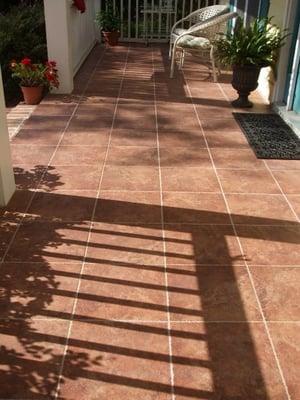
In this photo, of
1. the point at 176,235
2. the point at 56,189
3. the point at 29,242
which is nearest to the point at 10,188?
the point at 56,189

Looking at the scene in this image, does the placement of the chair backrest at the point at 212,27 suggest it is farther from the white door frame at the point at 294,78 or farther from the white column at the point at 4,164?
the white column at the point at 4,164

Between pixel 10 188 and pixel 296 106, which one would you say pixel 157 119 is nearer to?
pixel 296 106

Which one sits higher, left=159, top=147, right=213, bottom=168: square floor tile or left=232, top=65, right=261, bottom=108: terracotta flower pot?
left=232, top=65, right=261, bottom=108: terracotta flower pot

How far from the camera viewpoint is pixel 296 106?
4781mm

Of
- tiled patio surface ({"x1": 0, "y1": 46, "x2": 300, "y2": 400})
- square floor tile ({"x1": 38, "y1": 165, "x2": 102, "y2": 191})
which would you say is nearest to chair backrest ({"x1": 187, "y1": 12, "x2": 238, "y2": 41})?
tiled patio surface ({"x1": 0, "y1": 46, "x2": 300, "y2": 400})

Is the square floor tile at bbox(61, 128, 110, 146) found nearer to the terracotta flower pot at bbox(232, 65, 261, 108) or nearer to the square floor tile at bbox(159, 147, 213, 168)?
the square floor tile at bbox(159, 147, 213, 168)

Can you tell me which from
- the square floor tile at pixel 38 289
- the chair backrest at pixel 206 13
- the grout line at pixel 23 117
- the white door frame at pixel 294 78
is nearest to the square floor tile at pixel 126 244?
the square floor tile at pixel 38 289

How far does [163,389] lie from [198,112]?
3.68 metres

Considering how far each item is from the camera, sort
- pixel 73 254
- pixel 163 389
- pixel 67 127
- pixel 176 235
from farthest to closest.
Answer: pixel 67 127
pixel 176 235
pixel 73 254
pixel 163 389

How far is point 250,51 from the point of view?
4883 millimetres

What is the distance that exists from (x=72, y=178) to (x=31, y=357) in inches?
69.1

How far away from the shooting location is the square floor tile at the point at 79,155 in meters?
3.74

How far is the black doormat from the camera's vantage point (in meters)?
A: 3.97

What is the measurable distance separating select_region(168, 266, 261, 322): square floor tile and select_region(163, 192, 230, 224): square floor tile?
1.68 feet
